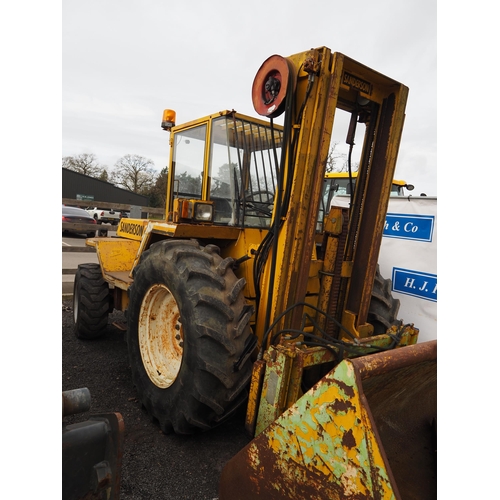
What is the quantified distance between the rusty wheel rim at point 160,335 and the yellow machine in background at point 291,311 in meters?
0.01

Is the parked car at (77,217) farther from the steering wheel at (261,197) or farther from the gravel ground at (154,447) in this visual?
the steering wheel at (261,197)

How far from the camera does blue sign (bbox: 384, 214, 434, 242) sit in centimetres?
508

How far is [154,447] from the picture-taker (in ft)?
9.77

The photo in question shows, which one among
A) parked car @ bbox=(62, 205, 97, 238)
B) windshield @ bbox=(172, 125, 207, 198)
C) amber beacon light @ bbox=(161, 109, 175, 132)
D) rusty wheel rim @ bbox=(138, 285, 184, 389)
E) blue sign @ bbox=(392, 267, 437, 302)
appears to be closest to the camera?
rusty wheel rim @ bbox=(138, 285, 184, 389)

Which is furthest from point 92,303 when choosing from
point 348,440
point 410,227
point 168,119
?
point 410,227

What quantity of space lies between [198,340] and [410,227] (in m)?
3.75

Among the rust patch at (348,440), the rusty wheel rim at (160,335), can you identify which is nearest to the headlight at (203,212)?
the rusty wheel rim at (160,335)

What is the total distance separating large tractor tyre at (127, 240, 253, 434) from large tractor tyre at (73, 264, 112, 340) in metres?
1.98

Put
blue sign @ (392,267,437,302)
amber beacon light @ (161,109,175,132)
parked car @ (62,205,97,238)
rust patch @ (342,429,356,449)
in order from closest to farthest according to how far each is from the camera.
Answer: rust patch @ (342,429,356,449) → amber beacon light @ (161,109,175,132) → blue sign @ (392,267,437,302) → parked car @ (62,205,97,238)

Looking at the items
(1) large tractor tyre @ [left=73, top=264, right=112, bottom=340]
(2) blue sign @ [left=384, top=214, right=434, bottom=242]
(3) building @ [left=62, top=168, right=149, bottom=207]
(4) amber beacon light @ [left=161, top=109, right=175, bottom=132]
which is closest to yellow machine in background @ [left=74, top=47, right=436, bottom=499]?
(4) amber beacon light @ [left=161, top=109, right=175, bottom=132]

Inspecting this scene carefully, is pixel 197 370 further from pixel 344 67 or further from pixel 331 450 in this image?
pixel 344 67

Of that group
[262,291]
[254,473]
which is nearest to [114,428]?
[254,473]

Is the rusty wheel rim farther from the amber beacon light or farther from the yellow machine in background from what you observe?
the amber beacon light

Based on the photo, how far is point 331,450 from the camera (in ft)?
5.90
